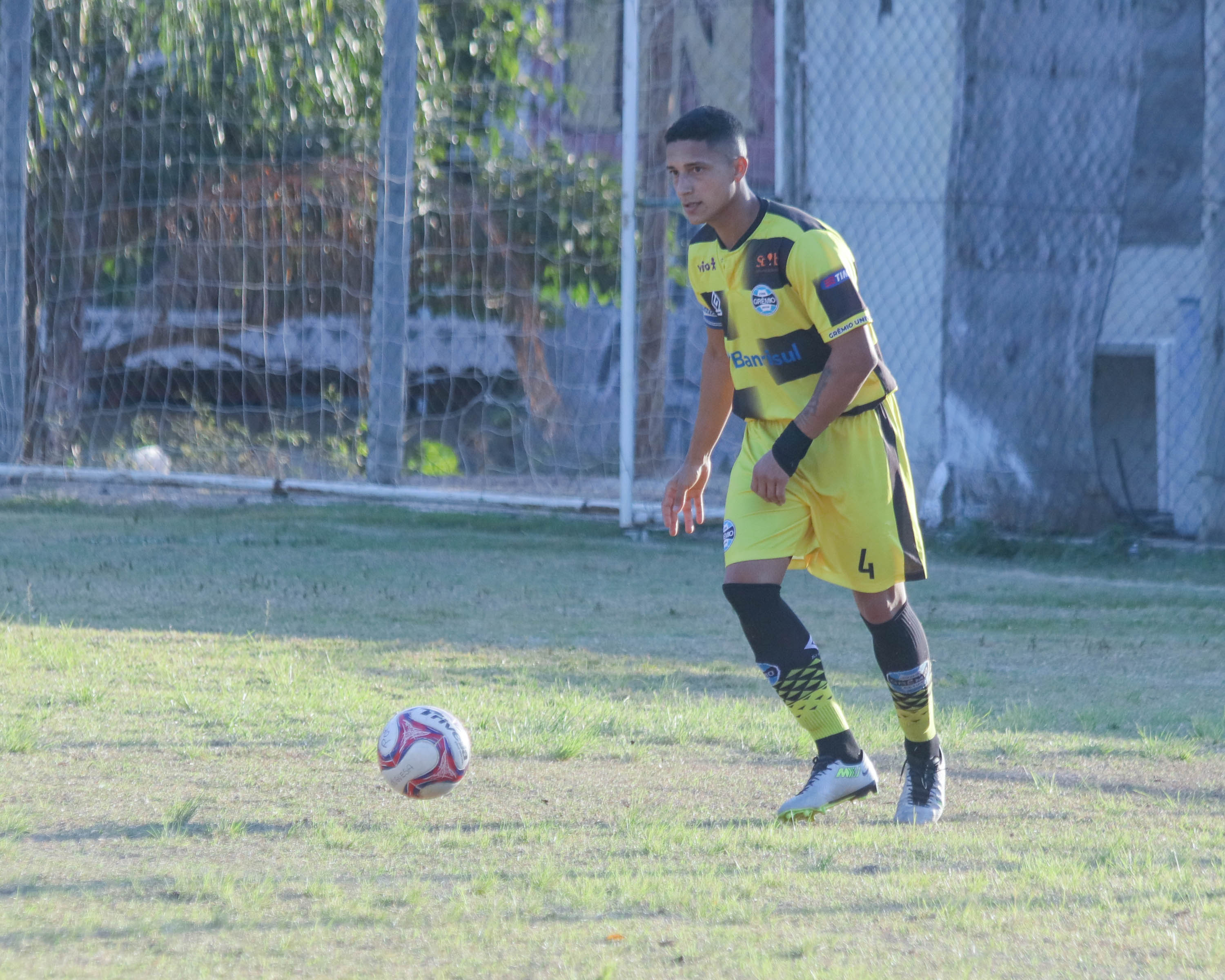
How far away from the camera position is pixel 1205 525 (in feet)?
33.6

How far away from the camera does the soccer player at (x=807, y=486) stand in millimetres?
4152

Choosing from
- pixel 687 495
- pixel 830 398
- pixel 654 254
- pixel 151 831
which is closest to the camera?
pixel 151 831

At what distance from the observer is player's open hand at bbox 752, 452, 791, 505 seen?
13.3ft

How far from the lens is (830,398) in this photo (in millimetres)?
4047

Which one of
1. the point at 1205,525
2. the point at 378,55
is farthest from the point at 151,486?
the point at 1205,525

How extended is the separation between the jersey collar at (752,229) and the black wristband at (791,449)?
21.4 inches

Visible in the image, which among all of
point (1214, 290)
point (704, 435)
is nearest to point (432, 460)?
point (1214, 290)

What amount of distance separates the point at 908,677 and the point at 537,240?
8.82 m

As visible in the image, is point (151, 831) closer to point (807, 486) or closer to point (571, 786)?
point (571, 786)

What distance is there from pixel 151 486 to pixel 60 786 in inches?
312

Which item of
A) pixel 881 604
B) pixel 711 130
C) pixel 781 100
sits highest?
pixel 781 100

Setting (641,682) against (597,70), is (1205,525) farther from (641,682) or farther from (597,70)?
(597,70)

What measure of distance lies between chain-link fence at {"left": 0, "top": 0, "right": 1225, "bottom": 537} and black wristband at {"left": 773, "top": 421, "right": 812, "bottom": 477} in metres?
6.50

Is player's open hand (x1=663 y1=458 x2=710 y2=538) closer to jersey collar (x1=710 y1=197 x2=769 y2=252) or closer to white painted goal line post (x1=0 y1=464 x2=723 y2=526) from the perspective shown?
jersey collar (x1=710 y1=197 x2=769 y2=252)
